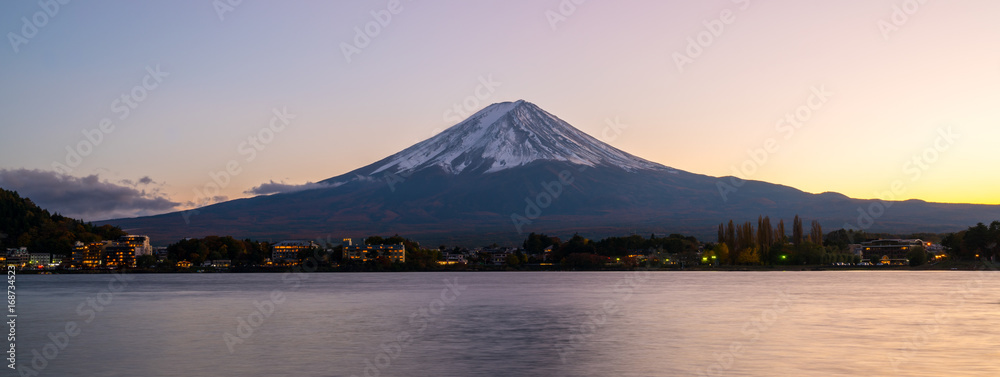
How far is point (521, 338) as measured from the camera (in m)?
31.8

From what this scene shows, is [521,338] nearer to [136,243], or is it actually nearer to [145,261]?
[145,261]

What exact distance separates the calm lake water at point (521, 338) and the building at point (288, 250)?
118m

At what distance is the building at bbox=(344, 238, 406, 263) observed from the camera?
15962cm

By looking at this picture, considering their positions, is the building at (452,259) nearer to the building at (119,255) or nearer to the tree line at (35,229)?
the building at (119,255)

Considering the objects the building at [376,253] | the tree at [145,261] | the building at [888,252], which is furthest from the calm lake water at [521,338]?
the tree at [145,261]

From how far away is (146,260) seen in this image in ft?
523

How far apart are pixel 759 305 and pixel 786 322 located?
1137 centimetres

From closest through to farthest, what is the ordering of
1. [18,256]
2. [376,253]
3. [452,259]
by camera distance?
[18,256] < [376,253] < [452,259]

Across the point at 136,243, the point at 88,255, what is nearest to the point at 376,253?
the point at 136,243

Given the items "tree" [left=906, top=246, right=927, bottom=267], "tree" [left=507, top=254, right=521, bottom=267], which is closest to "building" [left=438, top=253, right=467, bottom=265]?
"tree" [left=507, top=254, right=521, bottom=267]

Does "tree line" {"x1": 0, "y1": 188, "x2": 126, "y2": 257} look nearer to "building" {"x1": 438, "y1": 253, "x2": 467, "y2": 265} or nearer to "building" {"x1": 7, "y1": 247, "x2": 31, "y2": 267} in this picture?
"building" {"x1": 7, "y1": 247, "x2": 31, "y2": 267}

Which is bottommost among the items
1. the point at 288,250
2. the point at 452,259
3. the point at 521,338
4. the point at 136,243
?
the point at 521,338

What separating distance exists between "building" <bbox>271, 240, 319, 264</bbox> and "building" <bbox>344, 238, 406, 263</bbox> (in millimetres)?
10968

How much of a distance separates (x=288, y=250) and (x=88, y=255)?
35054 millimetres
